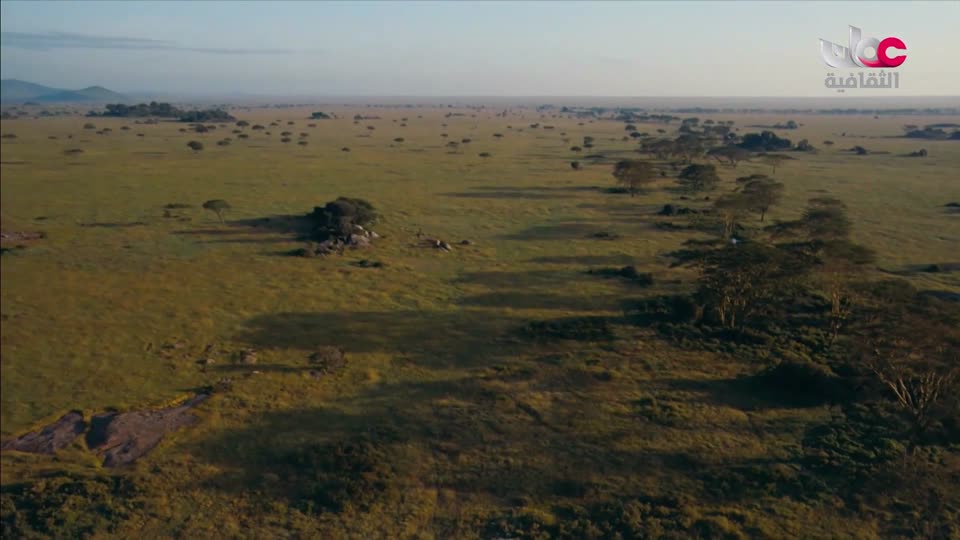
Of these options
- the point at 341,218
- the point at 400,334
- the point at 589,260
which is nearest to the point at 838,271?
the point at 589,260

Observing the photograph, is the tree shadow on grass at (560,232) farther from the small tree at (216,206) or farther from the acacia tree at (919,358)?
the acacia tree at (919,358)

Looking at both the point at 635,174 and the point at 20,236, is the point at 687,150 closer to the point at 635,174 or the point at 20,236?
the point at 635,174

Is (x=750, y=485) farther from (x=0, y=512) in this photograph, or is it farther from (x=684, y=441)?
(x=0, y=512)

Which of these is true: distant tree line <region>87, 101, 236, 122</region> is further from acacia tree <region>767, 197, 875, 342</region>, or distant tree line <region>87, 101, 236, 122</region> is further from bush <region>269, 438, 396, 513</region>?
bush <region>269, 438, 396, 513</region>

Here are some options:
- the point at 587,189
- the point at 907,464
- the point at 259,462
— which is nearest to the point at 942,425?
the point at 907,464

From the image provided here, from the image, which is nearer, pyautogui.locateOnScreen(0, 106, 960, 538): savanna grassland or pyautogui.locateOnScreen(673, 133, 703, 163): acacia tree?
pyautogui.locateOnScreen(0, 106, 960, 538): savanna grassland

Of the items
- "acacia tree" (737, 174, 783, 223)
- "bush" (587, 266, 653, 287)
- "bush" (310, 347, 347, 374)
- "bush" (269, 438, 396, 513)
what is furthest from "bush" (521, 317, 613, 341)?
"acacia tree" (737, 174, 783, 223)
